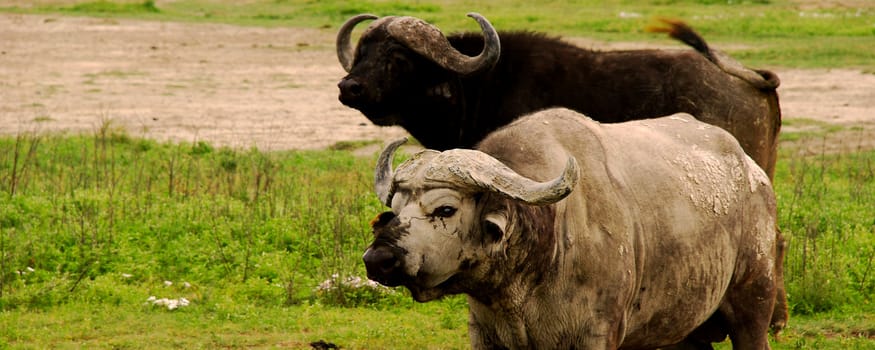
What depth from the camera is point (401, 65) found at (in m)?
8.94

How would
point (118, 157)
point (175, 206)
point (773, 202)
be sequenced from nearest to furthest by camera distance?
point (773, 202), point (175, 206), point (118, 157)

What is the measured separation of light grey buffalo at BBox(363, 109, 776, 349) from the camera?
4793 mm

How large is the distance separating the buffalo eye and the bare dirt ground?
10.1 meters

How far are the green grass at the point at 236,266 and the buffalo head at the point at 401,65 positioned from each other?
125 cm

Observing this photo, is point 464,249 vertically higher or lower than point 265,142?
higher

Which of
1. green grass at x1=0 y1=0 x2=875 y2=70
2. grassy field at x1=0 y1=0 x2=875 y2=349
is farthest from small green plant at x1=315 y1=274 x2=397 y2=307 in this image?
green grass at x1=0 y1=0 x2=875 y2=70

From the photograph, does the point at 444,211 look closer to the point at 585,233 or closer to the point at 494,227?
the point at 494,227

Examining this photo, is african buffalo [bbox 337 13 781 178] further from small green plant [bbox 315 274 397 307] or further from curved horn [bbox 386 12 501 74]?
small green plant [bbox 315 274 397 307]

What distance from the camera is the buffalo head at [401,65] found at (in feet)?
29.1

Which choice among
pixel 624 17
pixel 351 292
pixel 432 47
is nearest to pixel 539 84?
pixel 432 47

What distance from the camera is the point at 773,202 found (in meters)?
6.20

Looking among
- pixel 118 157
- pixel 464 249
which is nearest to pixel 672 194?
pixel 464 249

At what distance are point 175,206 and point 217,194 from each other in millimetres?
886

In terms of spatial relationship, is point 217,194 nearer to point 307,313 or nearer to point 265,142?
point 307,313
